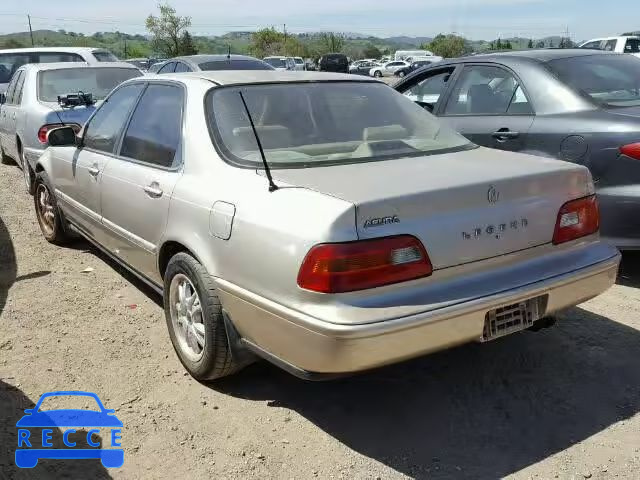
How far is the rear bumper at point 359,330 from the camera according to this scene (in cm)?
250

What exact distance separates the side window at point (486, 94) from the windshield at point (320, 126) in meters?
1.60

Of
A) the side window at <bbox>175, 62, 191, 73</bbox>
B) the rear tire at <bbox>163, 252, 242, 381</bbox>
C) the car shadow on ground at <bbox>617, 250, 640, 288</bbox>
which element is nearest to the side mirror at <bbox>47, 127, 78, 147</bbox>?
the rear tire at <bbox>163, 252, 242, 381</bbox>

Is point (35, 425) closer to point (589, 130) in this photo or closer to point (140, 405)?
point (140, 405)

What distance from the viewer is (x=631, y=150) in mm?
4332

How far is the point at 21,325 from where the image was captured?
4270 millimetres

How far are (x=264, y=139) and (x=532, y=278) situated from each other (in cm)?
148

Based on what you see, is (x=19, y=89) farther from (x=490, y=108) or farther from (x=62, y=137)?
(x=490, y=108)

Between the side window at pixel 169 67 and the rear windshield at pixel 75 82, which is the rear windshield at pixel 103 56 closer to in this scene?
the side window at pixel 169 67

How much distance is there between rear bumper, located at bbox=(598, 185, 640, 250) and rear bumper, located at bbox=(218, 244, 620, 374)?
163 centimetres

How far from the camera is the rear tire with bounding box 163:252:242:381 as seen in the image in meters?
3.12

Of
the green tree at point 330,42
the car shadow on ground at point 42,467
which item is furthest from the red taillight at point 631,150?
the green tree at point 330,42

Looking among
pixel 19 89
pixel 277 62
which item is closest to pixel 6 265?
pixel 19 89

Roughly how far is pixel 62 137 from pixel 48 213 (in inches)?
47.8

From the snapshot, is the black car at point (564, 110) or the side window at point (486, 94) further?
the side window at point (486, 94)
